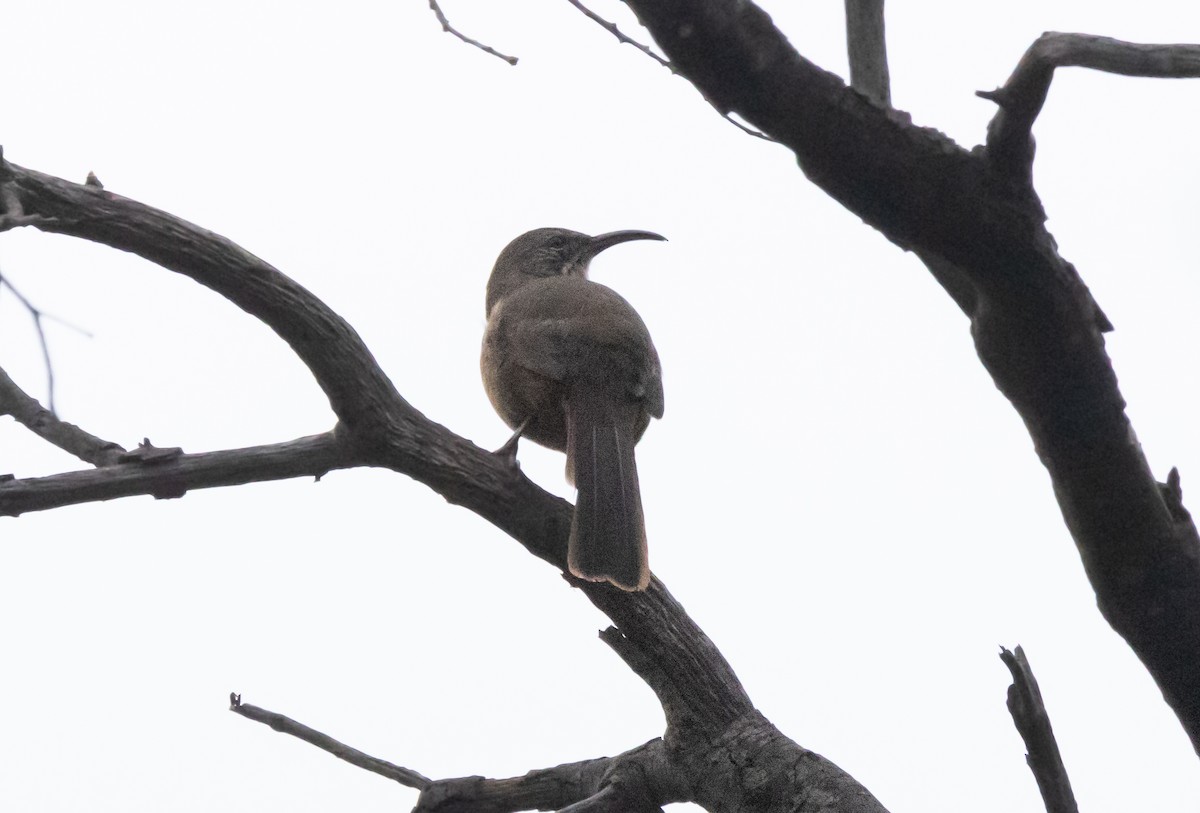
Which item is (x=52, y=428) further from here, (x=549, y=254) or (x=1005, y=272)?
(x=549, y=254)

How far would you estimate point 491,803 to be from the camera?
4.05 meters

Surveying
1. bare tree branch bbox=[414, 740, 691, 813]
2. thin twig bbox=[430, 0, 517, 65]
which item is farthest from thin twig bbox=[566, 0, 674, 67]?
bare tree branch bbox=[414, 740, 691, 813]

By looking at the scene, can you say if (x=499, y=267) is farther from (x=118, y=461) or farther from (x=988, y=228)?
(x=988, y=228)

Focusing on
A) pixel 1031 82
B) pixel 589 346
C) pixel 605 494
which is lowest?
pixel 1031 82

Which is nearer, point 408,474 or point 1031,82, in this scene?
point 1031,82

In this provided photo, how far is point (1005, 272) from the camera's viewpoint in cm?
252

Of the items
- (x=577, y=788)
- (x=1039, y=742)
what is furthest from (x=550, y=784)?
(x=1039, y=742)

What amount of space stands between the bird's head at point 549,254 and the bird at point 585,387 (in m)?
0.85

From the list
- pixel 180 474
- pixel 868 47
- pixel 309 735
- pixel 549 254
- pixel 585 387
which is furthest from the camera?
pixel 549 254

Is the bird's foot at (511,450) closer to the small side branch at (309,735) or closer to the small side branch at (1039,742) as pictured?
the small side branch at (309,735)

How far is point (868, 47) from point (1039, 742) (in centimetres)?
168

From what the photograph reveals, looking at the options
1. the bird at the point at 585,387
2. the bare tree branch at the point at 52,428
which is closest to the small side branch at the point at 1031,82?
the bird at the point at 585,387

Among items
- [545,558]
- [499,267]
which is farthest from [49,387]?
[499,267]

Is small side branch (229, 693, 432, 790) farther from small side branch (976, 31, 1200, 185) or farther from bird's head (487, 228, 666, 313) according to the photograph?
bird's head (487, 228, 666, 313)
